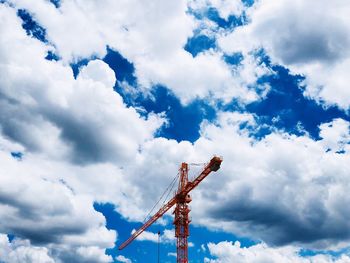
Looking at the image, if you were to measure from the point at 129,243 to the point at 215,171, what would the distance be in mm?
59532

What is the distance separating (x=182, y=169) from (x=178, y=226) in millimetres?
17629

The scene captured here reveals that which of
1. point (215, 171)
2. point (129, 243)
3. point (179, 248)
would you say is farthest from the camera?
point (129, 243)

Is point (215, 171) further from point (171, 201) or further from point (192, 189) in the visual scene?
point (171, 201)

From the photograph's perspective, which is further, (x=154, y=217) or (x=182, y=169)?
(x=154, y=217)

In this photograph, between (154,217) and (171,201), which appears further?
(154,217)

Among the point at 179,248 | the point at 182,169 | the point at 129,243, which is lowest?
the point at 179,248

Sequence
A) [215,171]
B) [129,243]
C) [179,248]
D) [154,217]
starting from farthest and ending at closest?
1. [129,243]
2. [154,217]
3. [179,248]
4. [215,171]

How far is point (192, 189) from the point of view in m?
120

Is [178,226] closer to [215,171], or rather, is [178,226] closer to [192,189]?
[192,189]

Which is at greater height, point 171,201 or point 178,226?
point 171,201

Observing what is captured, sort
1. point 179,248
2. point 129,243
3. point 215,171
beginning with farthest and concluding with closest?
point 129,243
point 179,248
point 215,171

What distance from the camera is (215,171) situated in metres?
110

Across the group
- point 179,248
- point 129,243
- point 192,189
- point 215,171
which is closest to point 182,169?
point 192,189

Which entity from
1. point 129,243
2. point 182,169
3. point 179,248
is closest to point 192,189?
point 182,169
